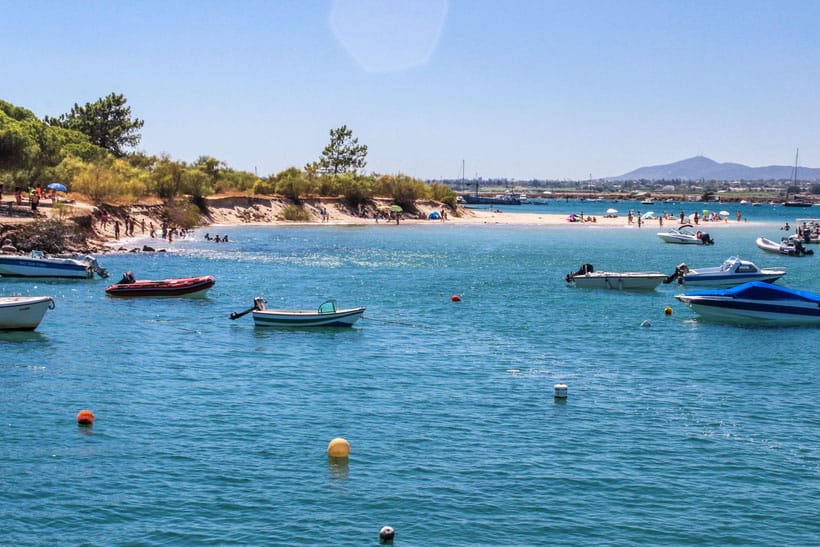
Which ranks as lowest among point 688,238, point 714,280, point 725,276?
point 714,280

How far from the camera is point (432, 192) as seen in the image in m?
179

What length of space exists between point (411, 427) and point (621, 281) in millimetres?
40978

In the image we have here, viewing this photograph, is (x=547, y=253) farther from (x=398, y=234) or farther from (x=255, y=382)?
(x=255, y=382)

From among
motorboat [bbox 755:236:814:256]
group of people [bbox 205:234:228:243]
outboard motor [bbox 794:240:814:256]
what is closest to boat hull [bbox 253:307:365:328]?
group of people [bbox 205:234:228:243]

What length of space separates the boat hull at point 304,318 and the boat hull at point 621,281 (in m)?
25.4

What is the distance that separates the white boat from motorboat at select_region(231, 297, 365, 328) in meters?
10.3

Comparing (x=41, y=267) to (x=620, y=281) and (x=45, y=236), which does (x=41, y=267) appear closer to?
(x=45, y=236)

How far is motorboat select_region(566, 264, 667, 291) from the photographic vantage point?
6681 centimetres

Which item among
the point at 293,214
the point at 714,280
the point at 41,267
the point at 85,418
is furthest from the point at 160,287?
the point at 293,214

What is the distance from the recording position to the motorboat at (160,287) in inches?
2281

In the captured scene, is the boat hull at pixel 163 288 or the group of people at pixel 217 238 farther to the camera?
the group of people at pixel 217 238

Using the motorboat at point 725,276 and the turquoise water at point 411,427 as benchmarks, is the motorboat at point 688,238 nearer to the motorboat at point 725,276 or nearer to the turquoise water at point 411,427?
the motorboat at point 725,276

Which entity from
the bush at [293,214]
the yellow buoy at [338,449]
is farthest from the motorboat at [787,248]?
the yellow buoy at [338,449]

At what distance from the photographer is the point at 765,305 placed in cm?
5141
